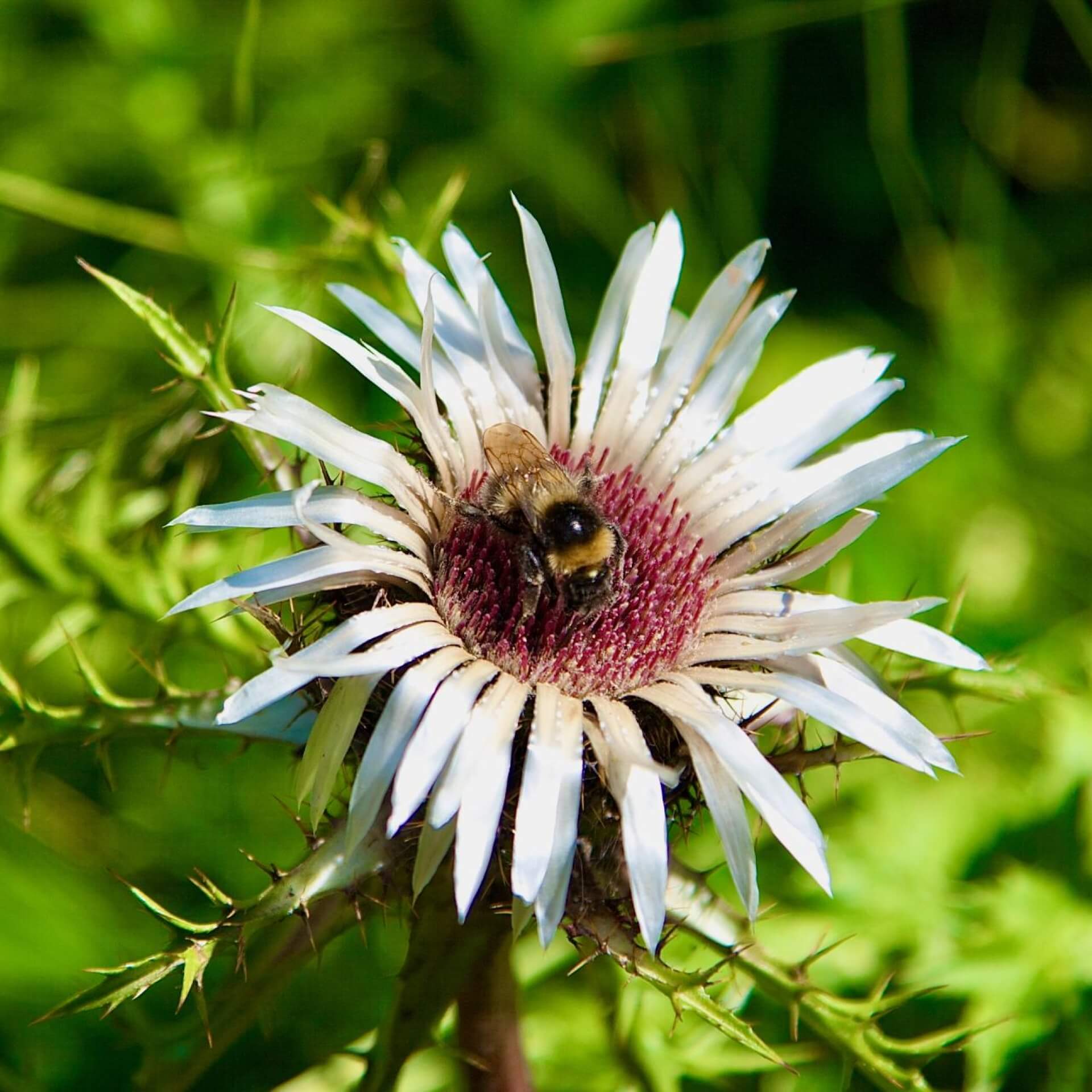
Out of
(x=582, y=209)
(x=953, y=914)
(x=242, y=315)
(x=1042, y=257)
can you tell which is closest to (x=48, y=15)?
(x=242, y=315)

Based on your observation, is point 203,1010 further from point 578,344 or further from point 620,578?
point 578,344

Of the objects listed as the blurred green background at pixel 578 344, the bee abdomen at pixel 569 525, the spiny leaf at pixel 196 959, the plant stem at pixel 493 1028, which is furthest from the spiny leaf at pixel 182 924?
the bee abdomen at pixel 569 525

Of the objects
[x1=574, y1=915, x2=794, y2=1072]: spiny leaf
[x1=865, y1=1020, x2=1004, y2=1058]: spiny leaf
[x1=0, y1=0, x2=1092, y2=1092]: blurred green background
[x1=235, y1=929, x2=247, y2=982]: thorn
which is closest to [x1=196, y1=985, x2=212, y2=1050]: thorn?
[x1=235, y1=929, x2=247, y2=982]: thorn

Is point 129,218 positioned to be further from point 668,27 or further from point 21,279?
point 668,27

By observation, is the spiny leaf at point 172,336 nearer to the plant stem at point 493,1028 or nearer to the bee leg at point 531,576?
the bee leg at point 531,576

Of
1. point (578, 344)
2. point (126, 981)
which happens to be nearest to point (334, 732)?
point (126, 981)

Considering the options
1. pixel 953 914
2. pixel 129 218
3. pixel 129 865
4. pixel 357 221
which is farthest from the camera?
pixel 129 218

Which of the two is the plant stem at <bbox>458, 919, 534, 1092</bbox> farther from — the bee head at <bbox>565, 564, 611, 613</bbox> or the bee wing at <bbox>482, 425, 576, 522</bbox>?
the bee wing at <bbox>482, 425, 576, 522</bbox>
